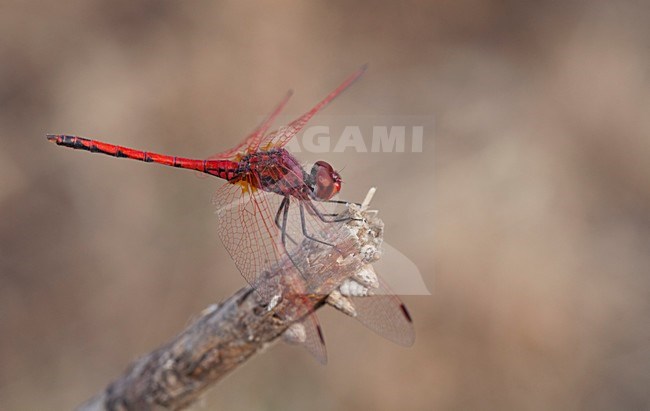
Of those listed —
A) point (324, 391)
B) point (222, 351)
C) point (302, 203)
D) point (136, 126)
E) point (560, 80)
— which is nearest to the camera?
point (222, 351)

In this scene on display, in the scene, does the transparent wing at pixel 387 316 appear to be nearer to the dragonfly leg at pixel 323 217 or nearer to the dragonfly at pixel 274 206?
the dragonfly at pixel 274 206

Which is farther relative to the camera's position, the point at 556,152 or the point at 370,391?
the point at 556,152

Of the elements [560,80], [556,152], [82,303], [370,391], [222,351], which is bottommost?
[370,391]

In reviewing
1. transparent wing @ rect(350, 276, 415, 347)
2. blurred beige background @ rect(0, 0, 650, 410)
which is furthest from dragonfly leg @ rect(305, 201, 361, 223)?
blurred beige background @ rect(0, 0, 650, 410)

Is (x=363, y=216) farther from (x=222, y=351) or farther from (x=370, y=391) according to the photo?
(x=370, y=391)

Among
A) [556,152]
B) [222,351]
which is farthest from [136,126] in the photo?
[556,152]

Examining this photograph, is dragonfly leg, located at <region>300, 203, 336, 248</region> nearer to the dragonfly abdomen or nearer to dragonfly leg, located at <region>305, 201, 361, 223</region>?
dragonfly leg, located at <region>305, 201, 361, 223</region>
